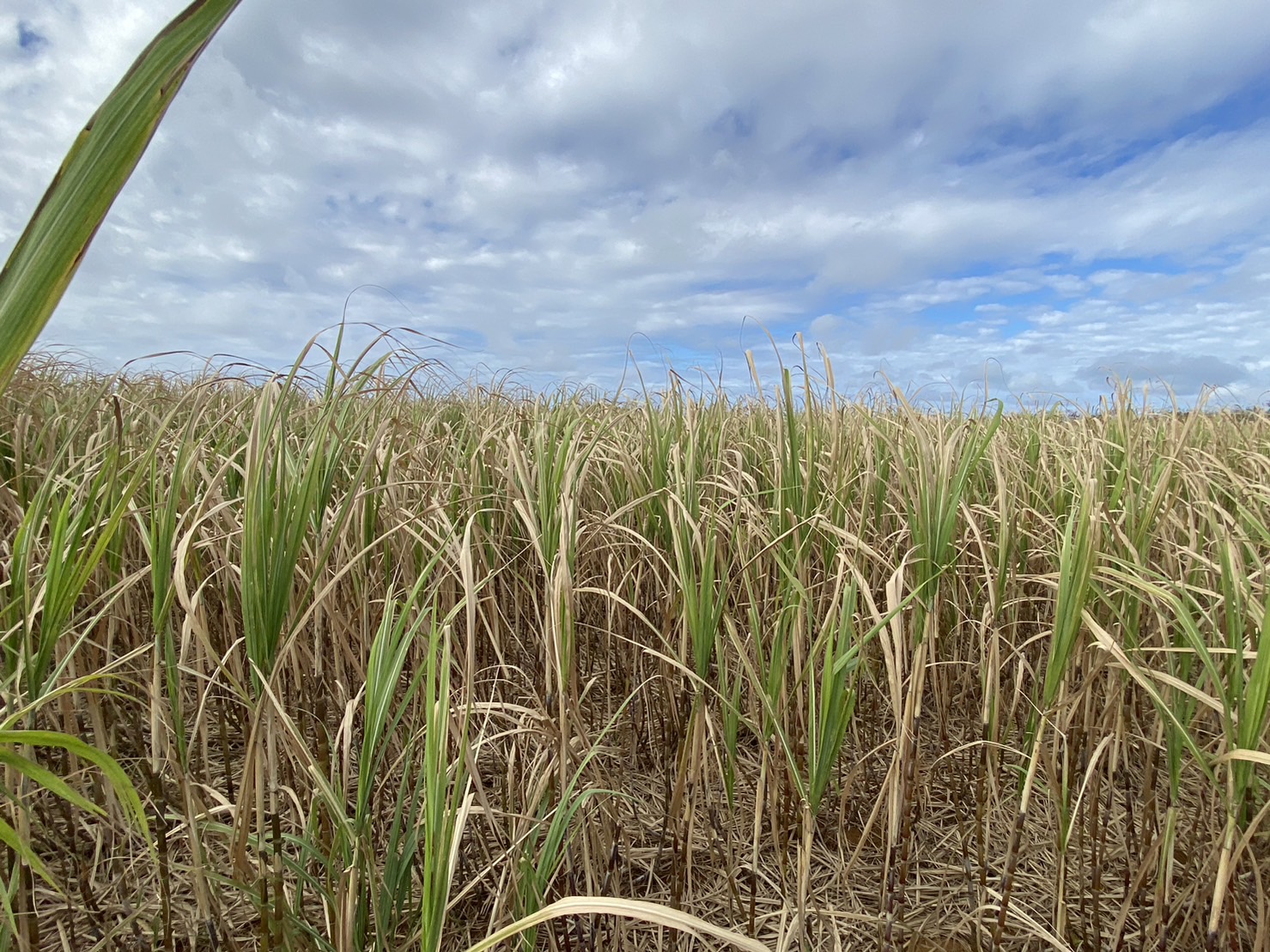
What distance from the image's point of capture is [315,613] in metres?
1.53

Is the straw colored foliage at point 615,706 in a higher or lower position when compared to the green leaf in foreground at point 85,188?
lower

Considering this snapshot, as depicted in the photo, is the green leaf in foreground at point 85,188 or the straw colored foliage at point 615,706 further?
the straw colored foliage at point 615,706

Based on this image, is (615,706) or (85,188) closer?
(85,188)

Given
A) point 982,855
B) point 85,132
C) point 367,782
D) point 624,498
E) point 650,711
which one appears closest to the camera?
point 85,132

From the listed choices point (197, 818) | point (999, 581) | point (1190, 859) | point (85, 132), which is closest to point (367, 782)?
point (197, 818)

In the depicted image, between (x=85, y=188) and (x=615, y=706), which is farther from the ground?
(x=85, y=188)

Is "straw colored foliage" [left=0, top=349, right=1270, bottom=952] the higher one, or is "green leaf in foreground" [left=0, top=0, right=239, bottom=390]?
"green leaf in foreground" [left=0, top=0, right=239, bottom=390]

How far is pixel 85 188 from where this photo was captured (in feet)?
1.08

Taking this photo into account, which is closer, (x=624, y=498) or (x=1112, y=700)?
(x=1112, y=700)

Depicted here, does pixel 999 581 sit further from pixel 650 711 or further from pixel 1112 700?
pixel 650 711

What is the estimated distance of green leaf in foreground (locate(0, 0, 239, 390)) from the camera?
0.32 metres

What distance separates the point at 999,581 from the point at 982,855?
1.78 feet

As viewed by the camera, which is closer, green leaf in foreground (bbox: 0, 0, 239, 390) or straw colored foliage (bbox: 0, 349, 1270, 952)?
green leaf in foreground (bbox: 0, 0, 239, 390)

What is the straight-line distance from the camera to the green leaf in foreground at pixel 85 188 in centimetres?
32
